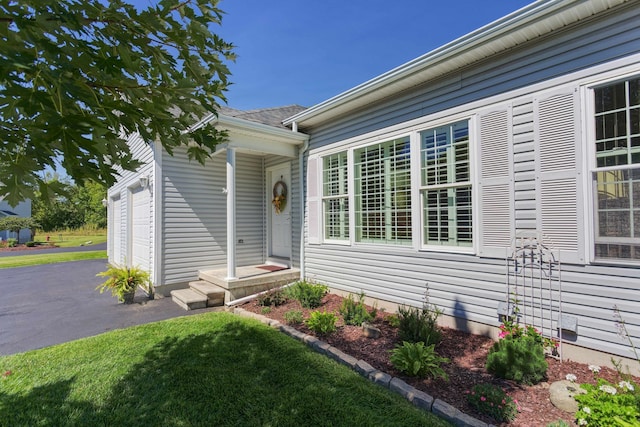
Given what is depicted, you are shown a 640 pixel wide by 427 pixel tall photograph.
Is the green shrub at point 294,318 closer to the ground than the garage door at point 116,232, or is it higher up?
closer to the ground

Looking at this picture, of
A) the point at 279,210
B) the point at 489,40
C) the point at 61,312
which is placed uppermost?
the point at 489,40

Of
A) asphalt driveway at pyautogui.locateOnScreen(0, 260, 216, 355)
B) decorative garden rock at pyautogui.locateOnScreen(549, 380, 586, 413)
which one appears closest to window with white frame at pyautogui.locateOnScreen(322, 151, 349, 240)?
asphalt driveway at pyautogui.locateOnScreen(0, 260, 216, 355)

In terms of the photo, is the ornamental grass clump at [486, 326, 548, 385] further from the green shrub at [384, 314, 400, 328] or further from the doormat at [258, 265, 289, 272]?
the doormat at [258, 265, 289, 272]

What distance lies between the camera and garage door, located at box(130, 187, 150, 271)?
683 centimetres

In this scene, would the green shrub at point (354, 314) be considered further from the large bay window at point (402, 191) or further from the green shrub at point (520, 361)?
the green shrub at point (520, 361)

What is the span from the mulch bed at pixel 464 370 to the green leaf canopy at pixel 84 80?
2.97 m

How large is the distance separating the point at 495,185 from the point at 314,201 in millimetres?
3445

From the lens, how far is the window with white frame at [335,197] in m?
5.93

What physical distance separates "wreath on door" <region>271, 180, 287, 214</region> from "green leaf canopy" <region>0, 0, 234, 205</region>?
530 centimetres

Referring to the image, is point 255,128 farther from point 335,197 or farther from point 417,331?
point 417,331

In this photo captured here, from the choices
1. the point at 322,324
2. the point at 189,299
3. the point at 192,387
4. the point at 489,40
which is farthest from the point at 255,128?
the point at 192,387

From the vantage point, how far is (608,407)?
2047 millimetres

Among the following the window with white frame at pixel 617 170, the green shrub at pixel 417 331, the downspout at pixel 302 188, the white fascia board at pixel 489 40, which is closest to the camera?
the window with white frame at pixel 617 170

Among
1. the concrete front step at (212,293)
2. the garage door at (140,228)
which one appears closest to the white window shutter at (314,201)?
the concrete front step at (212,293)
